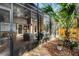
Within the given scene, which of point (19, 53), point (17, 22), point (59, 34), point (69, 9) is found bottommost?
point (19, 53)

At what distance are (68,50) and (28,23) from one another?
0.55m

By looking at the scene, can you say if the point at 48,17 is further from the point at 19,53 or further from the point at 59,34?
the point at 19,53

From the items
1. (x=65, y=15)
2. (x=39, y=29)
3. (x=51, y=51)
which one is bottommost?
(x=51, y=51)

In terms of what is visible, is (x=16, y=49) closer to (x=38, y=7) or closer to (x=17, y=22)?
(x=17, y=22)

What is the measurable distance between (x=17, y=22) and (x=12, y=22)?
0.06 metres

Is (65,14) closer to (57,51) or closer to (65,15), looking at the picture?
(65,15)

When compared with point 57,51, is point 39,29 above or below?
above

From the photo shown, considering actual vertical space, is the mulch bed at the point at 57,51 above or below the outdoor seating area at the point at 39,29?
below

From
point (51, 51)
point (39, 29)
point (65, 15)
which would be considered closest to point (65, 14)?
point (65, 15)

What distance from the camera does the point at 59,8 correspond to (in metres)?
2.12

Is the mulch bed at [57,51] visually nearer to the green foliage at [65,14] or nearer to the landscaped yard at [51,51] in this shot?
A: the landscaped yard at [51,51]

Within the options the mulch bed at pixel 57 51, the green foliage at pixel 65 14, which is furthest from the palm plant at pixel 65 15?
the mulch bed at pixel 57 51

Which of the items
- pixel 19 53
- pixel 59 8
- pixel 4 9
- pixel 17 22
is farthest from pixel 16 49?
pixel 59 8

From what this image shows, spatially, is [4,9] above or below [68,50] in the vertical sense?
above
